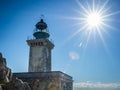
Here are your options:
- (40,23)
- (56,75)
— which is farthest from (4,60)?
(40,23)

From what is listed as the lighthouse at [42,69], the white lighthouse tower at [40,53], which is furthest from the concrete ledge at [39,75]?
the white lighthouse tower at [40,53]

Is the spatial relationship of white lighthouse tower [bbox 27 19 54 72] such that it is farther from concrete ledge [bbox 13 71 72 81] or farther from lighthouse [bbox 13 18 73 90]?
concrete ledge [bbox 13 71 72 81]

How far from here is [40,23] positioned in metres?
56.5

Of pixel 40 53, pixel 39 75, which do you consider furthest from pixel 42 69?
pixel 39 75

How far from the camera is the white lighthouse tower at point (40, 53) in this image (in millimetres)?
50844

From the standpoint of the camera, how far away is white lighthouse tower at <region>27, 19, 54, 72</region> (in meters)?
50.8

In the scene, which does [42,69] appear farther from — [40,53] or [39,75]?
[39,75]

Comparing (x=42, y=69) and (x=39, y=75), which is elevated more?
(x=42, y=69)

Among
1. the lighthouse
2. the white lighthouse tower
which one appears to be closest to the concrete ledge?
the lighthouse

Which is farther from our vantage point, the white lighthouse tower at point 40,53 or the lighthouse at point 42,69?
the white lighthouse tower at point 40,53

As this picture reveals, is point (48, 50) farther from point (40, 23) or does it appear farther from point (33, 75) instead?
point (33, 75)

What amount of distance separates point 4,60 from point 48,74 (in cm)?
960

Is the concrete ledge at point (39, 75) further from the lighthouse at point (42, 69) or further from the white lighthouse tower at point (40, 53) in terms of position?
the white lighthouse tower at point (40, 53)

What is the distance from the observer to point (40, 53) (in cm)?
5162
